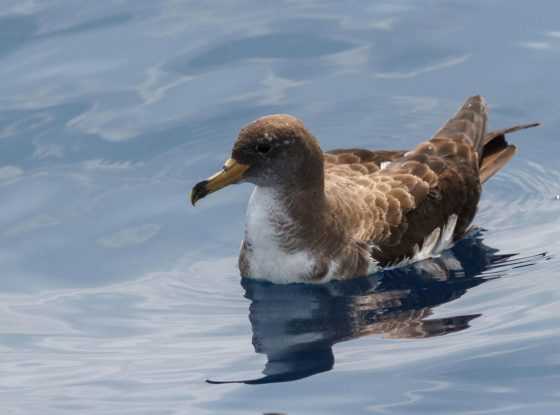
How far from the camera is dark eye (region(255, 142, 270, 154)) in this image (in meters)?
11.7

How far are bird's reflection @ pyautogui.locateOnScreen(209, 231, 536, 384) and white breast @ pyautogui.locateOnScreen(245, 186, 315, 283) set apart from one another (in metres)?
0.16

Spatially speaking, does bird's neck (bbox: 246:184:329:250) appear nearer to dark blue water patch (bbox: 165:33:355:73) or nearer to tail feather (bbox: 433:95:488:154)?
tail feather (bbox: 433:95:488:154)

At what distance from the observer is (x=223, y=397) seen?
1062 centimetres

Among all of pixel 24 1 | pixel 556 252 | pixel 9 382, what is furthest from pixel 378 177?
pixel 24 1

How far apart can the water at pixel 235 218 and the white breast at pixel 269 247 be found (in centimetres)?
19

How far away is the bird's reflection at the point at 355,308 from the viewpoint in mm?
11297

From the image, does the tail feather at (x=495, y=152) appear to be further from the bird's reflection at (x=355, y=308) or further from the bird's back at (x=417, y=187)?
the bird's reflection at (x=355, y=308)

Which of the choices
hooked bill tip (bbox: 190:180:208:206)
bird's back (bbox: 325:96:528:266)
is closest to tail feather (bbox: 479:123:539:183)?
bird's back (bbox: 325:96:528:266)

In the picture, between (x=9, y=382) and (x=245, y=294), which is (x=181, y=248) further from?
(x=9, y=382)

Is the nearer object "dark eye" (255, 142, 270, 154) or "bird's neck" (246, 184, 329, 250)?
"dark eye" (255, 142, 270, 154)

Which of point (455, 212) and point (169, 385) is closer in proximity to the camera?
point (169, 385)

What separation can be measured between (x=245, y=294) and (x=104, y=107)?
3.65 m

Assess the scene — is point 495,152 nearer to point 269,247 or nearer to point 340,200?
point 340,200

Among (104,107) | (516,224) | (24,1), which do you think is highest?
(24,1)
